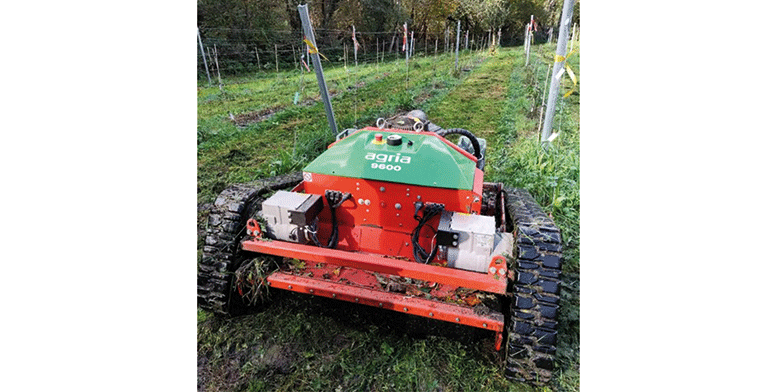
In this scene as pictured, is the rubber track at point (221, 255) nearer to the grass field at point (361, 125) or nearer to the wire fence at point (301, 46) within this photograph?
the grass field at point (361, 125)

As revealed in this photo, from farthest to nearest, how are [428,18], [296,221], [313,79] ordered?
[313,79]
[428,18]
[296,221]

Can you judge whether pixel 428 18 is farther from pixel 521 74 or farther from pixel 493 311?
pixel 493 311

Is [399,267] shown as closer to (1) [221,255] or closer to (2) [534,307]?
(2) [534,307]

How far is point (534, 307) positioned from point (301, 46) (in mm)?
3500

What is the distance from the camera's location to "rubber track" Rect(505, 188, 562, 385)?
2129 mm

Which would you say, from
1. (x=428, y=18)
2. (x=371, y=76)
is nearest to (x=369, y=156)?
(x=428, y=18)

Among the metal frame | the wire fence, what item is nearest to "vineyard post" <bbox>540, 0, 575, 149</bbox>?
the wire fence

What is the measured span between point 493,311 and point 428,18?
3199 mm

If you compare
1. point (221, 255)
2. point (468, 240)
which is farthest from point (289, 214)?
point (468, 240)

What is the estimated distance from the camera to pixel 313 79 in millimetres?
4891

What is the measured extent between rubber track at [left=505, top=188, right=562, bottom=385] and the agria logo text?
2.90ft

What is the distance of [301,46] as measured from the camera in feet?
13.6

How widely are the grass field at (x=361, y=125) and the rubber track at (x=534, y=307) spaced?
0.18 metres

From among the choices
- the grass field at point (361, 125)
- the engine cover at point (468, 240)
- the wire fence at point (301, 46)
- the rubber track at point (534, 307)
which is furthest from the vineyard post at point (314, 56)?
the rubber track at point (534, 307)
